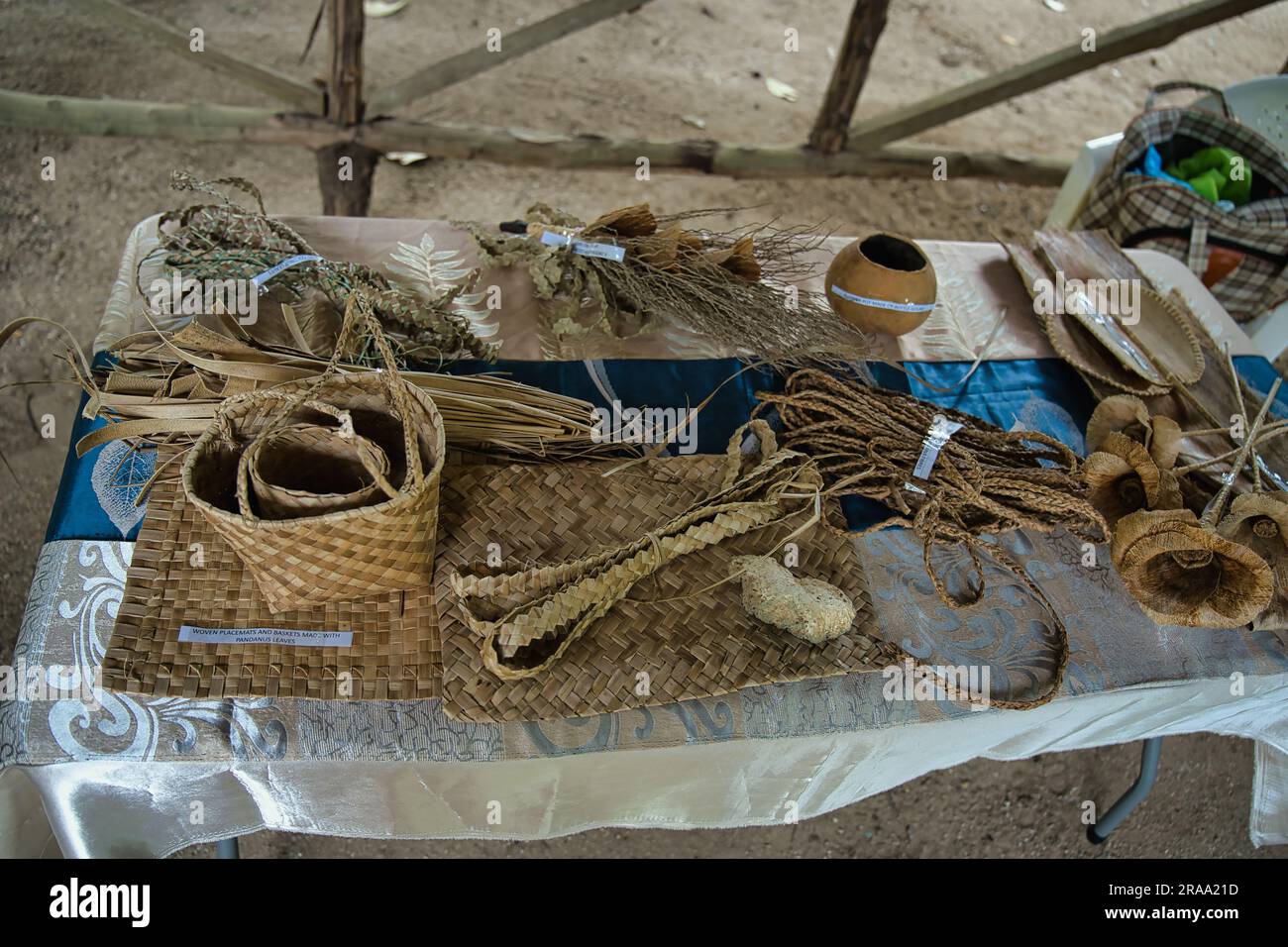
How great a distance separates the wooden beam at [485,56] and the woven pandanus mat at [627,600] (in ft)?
7.26

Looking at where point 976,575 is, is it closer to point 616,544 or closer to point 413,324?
point 616,544

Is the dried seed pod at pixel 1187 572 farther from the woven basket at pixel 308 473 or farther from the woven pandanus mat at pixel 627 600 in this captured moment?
the woven basket at pixel 308 473

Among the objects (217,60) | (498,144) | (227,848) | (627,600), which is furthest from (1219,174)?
(217,60)

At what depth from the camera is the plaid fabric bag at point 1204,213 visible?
100.0 inches

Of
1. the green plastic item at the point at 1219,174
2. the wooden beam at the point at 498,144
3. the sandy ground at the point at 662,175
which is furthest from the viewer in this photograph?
the wooden beam at the point at 498,144

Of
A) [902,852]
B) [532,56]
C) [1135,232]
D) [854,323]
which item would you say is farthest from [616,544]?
[532,56]

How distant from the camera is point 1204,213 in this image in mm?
2520

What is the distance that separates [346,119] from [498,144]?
1.74 ft

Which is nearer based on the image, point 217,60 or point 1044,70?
point 217,60

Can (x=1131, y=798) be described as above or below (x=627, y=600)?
below

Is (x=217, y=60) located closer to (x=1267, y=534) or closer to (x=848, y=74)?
(x=848, y=74)

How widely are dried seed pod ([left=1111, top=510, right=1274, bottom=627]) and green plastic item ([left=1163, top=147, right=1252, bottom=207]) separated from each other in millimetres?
1837

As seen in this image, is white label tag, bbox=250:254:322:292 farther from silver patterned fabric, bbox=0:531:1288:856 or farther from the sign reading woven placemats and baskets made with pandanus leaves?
silver patterned fabric, bbox=0:531:1288:856

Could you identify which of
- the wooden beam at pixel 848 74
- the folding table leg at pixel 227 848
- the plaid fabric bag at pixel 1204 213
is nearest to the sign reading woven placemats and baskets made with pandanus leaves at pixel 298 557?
the folding table leg at pixel 227 848
